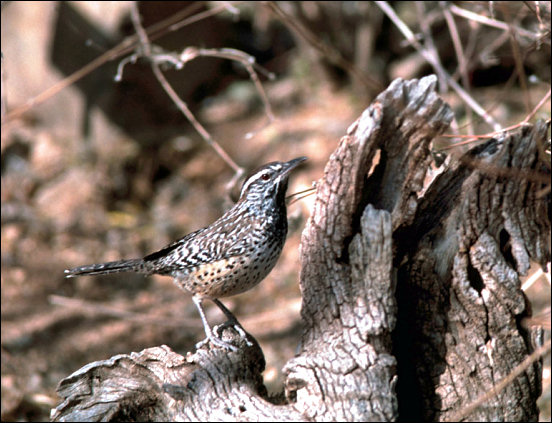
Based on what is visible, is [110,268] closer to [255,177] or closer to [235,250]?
[235,250]

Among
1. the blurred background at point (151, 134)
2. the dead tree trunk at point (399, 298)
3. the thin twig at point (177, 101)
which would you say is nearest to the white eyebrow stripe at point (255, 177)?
the thin twig at point (177, 101)

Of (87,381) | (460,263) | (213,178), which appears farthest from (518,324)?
(213,178)

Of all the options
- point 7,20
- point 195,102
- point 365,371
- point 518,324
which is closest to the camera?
point 365,371

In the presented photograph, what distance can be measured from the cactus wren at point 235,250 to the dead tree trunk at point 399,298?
1.89 ft

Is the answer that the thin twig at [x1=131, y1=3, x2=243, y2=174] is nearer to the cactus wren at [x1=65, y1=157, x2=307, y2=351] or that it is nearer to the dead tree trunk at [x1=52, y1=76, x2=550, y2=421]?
the cactus wren at [x1=65, y1=157, x2=307, y2=351]

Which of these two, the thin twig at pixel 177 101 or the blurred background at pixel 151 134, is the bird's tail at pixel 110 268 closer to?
the thin twig at pixel 177 101

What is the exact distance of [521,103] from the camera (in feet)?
24.4

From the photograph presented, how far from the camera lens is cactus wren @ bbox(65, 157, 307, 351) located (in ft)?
11.6

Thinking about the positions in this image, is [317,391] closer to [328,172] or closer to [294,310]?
[328,172]

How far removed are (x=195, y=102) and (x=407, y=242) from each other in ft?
18.4

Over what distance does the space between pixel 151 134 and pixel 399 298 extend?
5.08 meters

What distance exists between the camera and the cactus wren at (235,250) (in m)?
3.52

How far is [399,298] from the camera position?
9.82ft

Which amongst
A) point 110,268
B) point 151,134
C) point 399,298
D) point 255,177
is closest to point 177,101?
point 255,177
